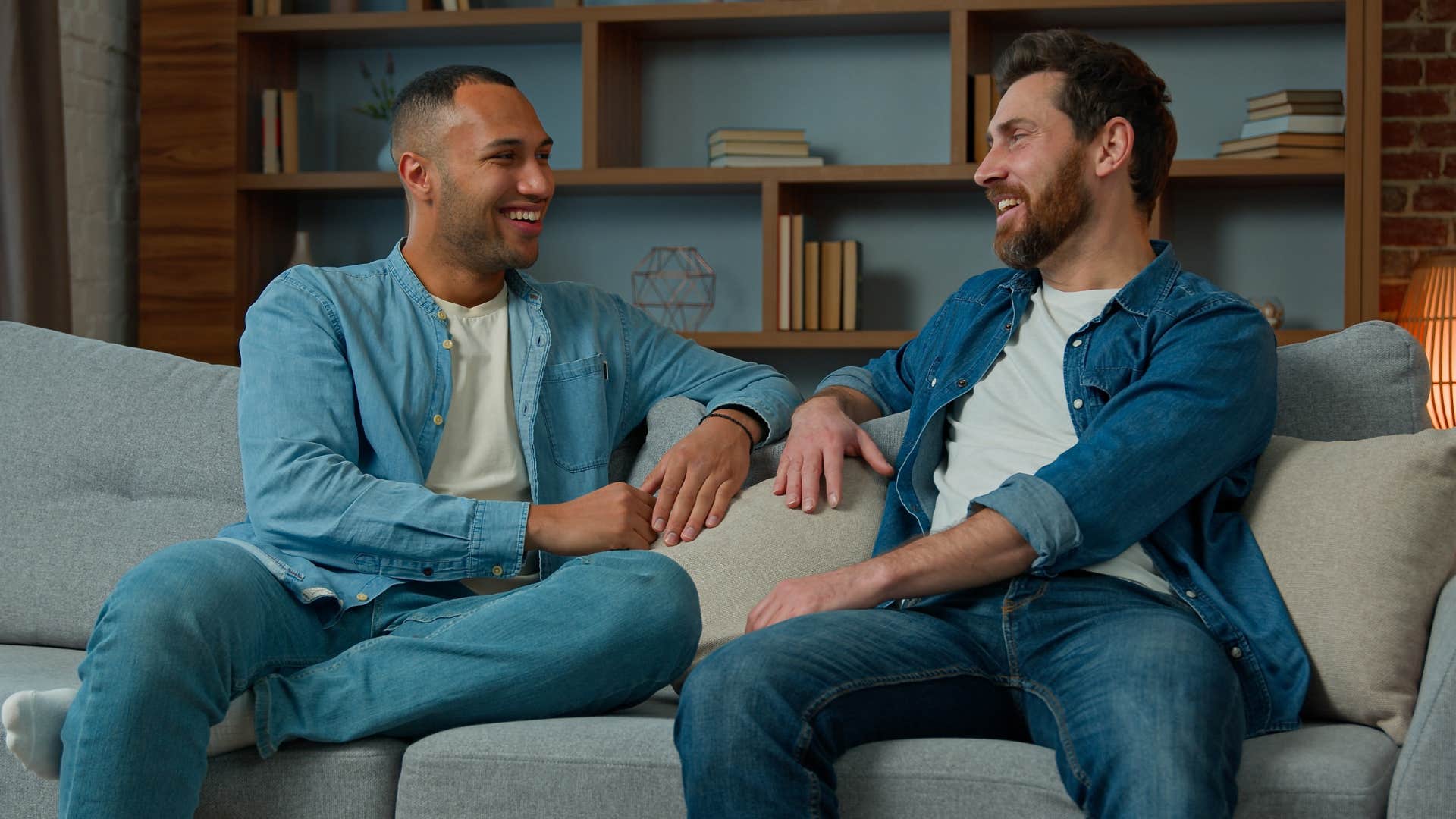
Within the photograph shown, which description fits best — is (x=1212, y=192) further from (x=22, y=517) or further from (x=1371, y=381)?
(x=22, y=517)

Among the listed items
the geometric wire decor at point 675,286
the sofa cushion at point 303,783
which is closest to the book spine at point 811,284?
the geometric wire decor at point 675,286

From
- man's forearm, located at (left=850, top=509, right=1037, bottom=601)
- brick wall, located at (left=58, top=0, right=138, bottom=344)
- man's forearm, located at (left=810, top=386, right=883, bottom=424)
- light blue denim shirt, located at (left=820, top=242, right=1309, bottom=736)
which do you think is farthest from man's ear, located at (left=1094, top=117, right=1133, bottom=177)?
brick wall, located at (left=58, top=0, right=138, bottom=344)

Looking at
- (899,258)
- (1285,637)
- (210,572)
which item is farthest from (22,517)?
(899,258)

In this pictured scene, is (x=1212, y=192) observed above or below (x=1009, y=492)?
above

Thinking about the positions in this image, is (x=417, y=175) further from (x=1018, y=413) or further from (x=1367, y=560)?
(x=1367, y=560)

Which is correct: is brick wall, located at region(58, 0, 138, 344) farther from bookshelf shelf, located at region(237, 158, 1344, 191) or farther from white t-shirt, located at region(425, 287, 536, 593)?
white t-shirt, located at region(425, 287, 536, 593)

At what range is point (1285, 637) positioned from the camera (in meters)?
1.55

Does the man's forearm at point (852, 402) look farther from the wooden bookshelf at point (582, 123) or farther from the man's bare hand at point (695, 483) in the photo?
the wooden bookshelf at point (582, 123)

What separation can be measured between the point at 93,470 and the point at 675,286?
2241mm

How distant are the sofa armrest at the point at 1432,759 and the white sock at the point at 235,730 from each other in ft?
3.83

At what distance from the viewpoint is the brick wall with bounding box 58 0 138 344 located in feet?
12.6

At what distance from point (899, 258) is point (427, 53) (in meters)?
1.57

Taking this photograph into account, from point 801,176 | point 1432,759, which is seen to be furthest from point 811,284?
point 1432,759

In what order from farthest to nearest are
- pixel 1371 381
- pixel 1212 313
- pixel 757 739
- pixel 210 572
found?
pixel 1371 381, pixel 1212 313, pixel 210 572, pixel 757 739
